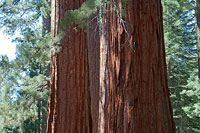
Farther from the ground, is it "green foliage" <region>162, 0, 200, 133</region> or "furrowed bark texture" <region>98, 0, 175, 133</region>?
"green foliage" <region>162, 0, 200, 133</region>

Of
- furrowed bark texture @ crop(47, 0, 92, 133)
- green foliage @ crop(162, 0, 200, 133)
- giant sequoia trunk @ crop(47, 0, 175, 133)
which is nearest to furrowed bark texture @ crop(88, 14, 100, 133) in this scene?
furrowed bark texture @ crop(47, 0, 92, 133)

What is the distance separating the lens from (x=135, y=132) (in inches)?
106

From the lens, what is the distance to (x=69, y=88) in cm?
519

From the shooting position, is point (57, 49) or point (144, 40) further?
point (57, 49)

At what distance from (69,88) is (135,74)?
2616mm

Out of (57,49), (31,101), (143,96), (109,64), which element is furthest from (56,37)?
(31,101)

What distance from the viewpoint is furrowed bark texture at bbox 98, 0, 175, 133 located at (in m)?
2.73

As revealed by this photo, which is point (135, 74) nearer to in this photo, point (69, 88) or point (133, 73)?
point (133, 73)

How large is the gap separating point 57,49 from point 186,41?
1693 centimetres

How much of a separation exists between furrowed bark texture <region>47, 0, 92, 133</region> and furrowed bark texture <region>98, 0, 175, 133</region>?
2.29m

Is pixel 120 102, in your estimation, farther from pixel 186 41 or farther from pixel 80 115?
pixel 186 41

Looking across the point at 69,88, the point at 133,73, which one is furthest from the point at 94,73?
the point at 133,73

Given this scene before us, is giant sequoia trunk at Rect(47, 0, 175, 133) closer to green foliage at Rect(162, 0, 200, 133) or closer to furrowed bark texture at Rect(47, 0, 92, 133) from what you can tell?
furrowed bark texture at Rect(47, 0, 92, 133)

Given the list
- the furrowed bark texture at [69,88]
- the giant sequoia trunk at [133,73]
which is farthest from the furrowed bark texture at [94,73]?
the giant sequoia trunk at [133,73]
